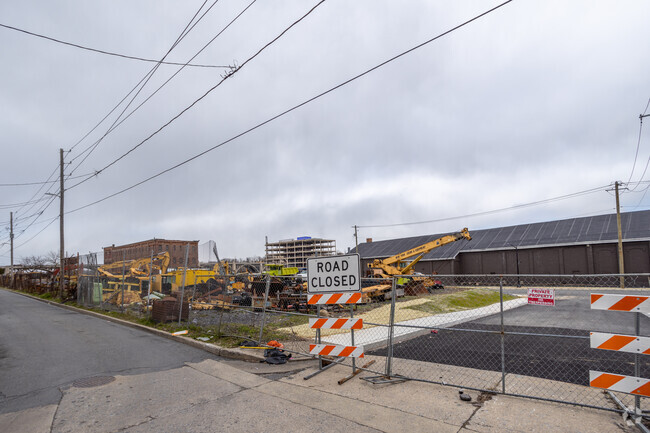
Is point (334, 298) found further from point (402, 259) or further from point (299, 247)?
point (299, 247)

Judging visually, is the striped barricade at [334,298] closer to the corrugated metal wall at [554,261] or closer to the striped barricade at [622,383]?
the striped barricade at [622,383]

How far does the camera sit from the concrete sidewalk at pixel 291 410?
15.5 feet

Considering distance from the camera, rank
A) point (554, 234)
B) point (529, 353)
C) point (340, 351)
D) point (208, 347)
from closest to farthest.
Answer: point (340, 351)
point (529, 353)
point (208, 347)
point (554, 234)

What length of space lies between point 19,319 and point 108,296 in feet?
14.6

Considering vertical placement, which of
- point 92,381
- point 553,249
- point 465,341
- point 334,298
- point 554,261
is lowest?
point 554,261

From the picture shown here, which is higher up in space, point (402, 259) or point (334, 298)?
point (334, 298)

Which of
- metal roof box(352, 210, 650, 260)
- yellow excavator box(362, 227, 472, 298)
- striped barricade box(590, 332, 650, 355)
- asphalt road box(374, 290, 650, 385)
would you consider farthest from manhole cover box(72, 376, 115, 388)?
metal roof box(352, 210, 650, 260)

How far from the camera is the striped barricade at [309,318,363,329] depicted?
673 centimetres

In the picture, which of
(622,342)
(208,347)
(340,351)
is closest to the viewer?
(622,342)

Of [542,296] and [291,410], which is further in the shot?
[542,296]

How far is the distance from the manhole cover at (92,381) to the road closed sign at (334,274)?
407cm

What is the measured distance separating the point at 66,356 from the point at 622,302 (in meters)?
11.0

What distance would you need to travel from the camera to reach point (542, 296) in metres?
5.83

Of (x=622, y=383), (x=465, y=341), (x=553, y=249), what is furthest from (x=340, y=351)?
(x=553, y=249)
